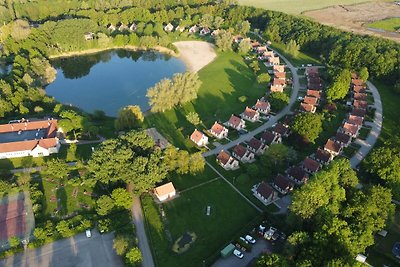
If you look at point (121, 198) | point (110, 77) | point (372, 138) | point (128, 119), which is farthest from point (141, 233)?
point (110, 77)

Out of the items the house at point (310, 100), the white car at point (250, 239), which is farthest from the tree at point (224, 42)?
the white car at point (250, 239)

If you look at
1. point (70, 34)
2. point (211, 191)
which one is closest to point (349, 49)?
point (211, 191)

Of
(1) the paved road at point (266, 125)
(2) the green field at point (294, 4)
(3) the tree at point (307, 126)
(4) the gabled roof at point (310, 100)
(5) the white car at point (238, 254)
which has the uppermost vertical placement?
(2) the green field at point (294, 4)

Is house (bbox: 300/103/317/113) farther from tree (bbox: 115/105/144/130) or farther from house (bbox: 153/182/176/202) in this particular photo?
house (bbox: 153/182/176/202)

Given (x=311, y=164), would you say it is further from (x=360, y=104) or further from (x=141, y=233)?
(x=141, y=233)

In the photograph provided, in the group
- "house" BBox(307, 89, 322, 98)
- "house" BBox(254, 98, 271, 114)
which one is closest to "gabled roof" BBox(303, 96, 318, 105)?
"house" BBox(307, 89, 322, 98)

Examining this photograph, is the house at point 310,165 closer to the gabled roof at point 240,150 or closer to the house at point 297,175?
the house at point 297,175
